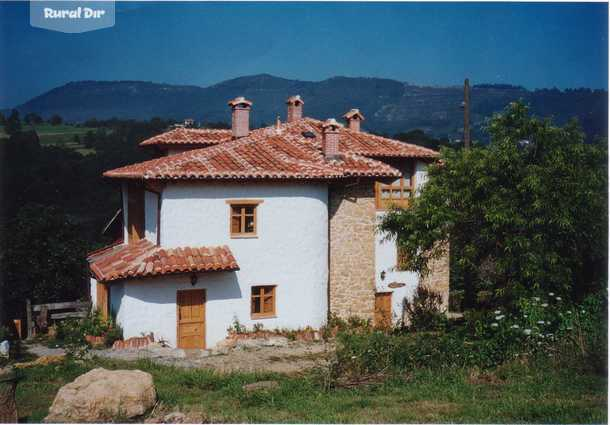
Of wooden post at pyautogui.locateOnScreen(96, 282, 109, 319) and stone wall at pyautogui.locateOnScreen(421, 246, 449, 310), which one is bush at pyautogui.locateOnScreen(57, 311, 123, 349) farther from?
stone wall at pyautogui.locateOnScreen(421, 246, 449, 310)

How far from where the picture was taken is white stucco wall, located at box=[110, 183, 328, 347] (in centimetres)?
1568

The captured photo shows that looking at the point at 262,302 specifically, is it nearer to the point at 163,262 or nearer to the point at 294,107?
the point at 163,262

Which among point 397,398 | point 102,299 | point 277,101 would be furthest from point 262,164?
point 277,101

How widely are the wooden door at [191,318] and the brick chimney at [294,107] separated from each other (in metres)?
9.80

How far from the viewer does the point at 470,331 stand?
13.8 meters

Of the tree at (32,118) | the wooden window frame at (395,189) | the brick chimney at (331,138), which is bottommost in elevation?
the wooden window frame at (395,189)

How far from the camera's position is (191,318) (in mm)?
16078

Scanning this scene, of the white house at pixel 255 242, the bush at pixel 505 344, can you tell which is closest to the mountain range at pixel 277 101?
the white house at pixel 255 242

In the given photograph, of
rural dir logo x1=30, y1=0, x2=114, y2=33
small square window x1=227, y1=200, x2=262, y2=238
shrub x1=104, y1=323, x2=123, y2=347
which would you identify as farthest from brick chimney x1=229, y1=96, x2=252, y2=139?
rural dir logo x1=30, y1=0, x2=114, y2=33

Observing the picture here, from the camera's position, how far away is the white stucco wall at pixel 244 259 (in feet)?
51.4

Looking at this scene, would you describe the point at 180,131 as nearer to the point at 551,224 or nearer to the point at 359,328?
the point at 359,328

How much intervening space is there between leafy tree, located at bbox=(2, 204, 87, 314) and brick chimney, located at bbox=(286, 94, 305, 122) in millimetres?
9027

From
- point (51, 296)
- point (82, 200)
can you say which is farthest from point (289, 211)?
point (82, 200)

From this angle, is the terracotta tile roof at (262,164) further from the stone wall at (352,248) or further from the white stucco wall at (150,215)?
the white stucco wall at (150,215)
